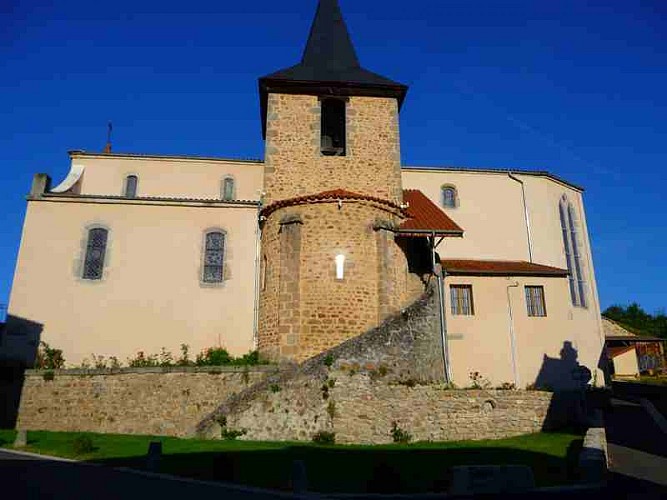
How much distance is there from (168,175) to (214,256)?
27.5 feet

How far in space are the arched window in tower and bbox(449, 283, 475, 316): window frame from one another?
683cm

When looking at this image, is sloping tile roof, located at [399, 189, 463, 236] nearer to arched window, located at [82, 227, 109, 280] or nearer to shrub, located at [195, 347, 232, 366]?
shrub, located at [195, 347, 232, 366]

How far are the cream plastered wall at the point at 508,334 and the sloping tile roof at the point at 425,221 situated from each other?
228 centimetres

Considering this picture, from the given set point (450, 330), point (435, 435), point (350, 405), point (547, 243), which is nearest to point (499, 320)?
point (450, 330)

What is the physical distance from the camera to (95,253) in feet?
55.1

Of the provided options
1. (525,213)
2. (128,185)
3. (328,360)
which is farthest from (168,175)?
(525,213)

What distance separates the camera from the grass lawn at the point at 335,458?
25.8 ft

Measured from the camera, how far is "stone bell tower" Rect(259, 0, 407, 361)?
14188 mm

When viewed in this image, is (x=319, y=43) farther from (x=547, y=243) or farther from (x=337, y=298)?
(x=547, y=243)

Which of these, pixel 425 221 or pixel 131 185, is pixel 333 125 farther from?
pixel 131 185

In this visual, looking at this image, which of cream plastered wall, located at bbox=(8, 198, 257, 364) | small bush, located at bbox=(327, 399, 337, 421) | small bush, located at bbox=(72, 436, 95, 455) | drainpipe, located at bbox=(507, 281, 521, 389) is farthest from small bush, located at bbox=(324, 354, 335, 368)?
drainpipe, located at bbox=(507, 281, 521, 389)

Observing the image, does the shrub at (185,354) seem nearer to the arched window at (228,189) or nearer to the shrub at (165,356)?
the shrub at (165,356)

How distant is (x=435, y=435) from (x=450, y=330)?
495 cm

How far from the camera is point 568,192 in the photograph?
1067 inches
